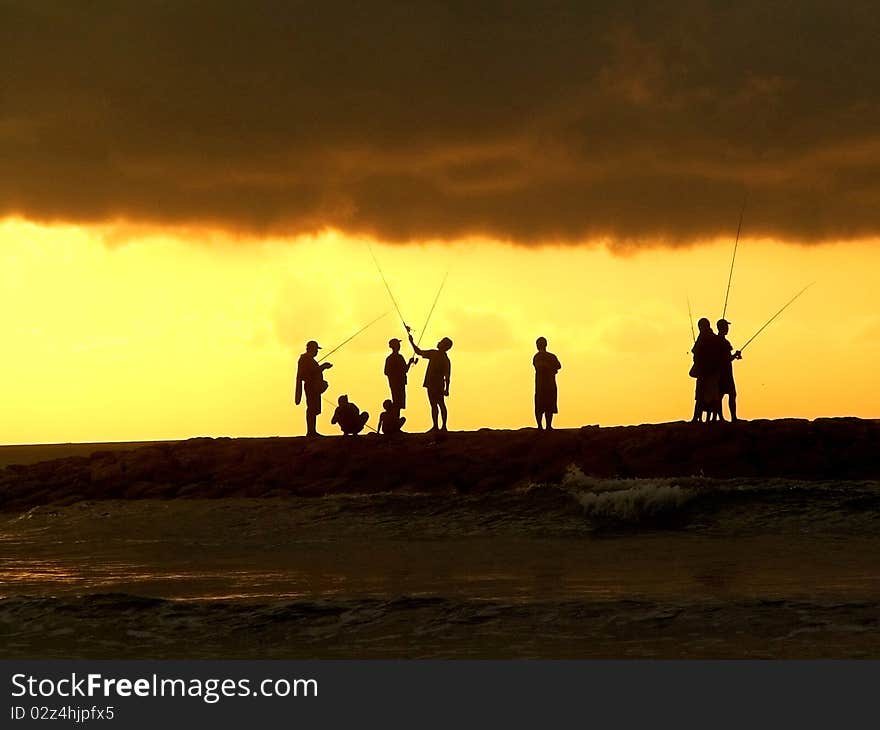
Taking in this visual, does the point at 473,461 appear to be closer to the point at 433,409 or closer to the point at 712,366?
the point at 433,409

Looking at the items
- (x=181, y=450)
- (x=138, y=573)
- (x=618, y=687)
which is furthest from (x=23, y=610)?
(x=181, y=450)

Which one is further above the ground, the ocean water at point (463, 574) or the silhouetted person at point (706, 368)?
the silhouetted person at point (706, 368)

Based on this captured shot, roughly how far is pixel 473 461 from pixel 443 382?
1.90 m

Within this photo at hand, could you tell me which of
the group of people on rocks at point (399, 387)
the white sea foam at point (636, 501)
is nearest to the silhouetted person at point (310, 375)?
the group of people on rocks at point (399, 387)

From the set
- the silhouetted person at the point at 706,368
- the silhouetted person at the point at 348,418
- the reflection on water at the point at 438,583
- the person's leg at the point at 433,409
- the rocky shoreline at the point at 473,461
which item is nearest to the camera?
the reflection on water at the point at 438,583

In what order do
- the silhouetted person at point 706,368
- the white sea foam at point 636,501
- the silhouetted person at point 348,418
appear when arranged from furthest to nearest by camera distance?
the silhouetted person at point 348,418 → the silhouetted person at point 706,368 → the white sea foam at point 636,501

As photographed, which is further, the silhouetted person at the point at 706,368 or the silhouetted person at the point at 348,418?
the silhouetted person at the point at 348,418

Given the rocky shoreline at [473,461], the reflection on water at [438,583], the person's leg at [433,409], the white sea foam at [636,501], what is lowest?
the reflection on water at [438,583]

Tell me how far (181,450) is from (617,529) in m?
13.1

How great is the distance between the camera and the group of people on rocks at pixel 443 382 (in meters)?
24.3

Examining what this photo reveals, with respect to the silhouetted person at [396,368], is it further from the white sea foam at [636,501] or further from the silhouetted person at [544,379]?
the white sea foam at [636,501]

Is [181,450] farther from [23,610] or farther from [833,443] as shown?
[23,610]

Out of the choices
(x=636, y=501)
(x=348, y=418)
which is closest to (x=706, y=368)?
(x=636, y=501)

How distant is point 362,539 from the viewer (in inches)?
848
